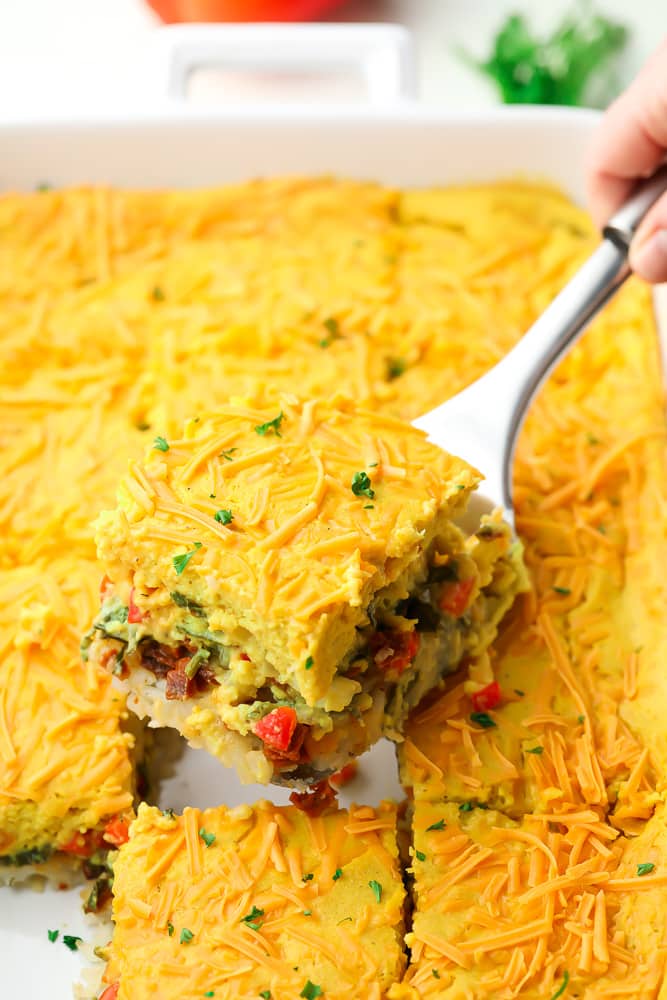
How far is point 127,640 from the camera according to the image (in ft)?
8.83

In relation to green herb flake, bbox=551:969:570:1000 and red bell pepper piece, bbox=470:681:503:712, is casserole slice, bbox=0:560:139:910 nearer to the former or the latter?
red bell pepper piece, bbox=470:681:503:712

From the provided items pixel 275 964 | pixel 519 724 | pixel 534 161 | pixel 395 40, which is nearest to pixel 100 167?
pixel 395 40

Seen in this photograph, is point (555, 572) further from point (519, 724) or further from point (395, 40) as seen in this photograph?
point (395, 40)

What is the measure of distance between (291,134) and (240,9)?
3.76 feet

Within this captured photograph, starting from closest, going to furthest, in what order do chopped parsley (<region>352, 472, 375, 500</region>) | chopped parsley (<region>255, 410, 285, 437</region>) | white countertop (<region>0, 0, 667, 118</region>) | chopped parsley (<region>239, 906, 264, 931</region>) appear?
1. chopped parsley (<region>239, 906, 264, 931</region>)
2. chopped parsley (<region>352, 472, 375, 500</region>)
3. chopped parsley (<region>255, 410, 285, 437</region>)
4. white countertop (<region>0, 0, 667, 118</region>)

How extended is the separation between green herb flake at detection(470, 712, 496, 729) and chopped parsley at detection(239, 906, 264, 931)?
66 centimetres

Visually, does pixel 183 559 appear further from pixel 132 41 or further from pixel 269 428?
pixel 132 41

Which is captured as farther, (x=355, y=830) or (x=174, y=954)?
(x=355, y=830)

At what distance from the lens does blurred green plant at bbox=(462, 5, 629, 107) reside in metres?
4.61

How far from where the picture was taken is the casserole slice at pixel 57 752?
2.77 m

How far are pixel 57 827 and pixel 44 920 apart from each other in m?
0.28

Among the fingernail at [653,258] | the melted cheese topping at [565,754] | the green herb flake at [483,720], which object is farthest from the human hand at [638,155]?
the green herb flake at [483,720]

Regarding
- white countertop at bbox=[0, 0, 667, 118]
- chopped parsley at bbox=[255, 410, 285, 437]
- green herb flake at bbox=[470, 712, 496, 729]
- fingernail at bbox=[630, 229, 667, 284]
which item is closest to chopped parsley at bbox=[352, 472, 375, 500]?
chopped parsley at bbox=[255, 410, 285, 437]

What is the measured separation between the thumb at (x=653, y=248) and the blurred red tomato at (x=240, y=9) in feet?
7.53
